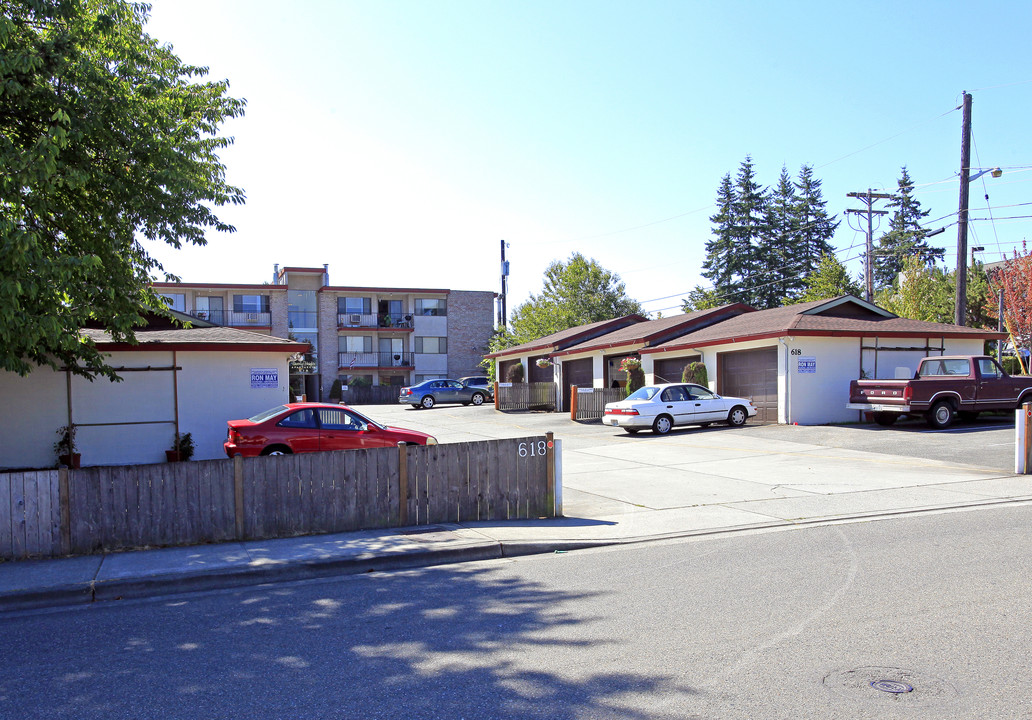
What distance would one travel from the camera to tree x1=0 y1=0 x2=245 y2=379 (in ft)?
28.5

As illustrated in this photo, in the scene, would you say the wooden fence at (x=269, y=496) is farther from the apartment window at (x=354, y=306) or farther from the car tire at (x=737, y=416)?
the apartment window at (x=354, y=306)

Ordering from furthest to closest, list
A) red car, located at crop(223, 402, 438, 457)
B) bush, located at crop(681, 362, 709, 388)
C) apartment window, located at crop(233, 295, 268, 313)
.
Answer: apartment window, located at crop(233, 295, 268, 313) < bush, located at crop(681, 362, 709, 388) < red car, located at crop(223, 402, 438, 457)

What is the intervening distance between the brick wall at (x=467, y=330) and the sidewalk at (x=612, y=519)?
41452 millimetres

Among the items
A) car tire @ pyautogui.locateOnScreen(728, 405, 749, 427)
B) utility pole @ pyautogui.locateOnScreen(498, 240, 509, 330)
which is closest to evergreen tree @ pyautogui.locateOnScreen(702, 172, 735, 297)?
utility pole @ pyautogui.locateOnScreen(498, 240, 509, 330)

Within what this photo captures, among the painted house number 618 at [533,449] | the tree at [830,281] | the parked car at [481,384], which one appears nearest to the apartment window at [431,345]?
the parked car at [481,384]

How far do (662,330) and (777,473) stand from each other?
16.5m

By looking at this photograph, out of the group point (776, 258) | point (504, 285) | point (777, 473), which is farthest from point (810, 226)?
point (777, 473)

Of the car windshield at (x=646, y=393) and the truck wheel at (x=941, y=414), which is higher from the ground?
the car windshield at (x=646, y=393)

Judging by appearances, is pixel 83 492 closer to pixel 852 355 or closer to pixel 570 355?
pixel 852 355

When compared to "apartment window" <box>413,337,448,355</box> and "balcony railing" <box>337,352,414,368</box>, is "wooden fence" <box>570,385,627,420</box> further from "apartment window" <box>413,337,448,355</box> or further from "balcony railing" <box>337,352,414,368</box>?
"apartment window" <box>413,337,448,355</box>

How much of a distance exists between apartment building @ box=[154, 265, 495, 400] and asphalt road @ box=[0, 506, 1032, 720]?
4516 cm

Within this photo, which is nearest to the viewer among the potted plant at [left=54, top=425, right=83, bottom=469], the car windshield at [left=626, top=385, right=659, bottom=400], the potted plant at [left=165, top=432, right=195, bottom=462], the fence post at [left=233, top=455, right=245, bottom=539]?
the fence post at [left=233, top=455, right=245, bottom=539]

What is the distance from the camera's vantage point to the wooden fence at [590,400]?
2883 centimetres

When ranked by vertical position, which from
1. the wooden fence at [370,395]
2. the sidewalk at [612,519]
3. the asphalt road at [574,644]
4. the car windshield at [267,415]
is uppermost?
the car windshield at [267,415]
